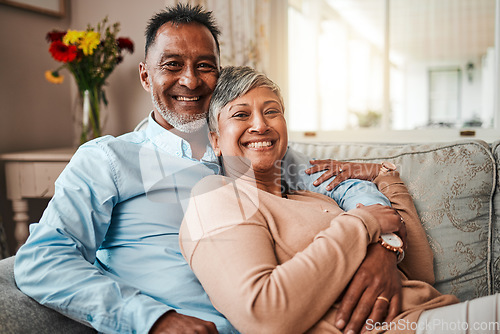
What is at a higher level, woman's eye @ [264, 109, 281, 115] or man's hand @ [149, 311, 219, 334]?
woman's eye @ [264, 109, 281, 115]

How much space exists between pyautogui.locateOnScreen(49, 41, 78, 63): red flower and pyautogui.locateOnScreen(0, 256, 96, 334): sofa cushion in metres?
1.48

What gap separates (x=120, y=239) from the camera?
1155 millimetres

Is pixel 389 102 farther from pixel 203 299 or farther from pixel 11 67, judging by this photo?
pixel 11 67

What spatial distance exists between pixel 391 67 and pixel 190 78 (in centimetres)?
164

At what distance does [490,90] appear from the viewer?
2332 mm

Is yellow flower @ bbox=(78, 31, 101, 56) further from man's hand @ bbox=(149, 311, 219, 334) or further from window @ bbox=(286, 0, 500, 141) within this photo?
man's hand @ bbox=(149, 311, 219, 334)

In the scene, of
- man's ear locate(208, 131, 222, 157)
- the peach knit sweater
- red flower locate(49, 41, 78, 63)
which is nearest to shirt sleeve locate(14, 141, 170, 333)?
the peach knit sweater

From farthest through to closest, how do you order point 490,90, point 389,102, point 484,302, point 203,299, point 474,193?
point 389,102 < point 490,90 < point 474,193 < point 203,299 < point 484,302

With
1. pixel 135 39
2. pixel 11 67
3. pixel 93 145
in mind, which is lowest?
pixel 93 145

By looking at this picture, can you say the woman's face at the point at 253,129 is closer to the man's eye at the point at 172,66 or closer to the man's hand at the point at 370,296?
the man's eye at the point at 172,66

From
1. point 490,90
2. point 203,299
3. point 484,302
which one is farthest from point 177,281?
point 490,90

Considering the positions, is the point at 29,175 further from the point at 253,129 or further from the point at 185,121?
the point at 253,129

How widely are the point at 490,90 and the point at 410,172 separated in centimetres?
133

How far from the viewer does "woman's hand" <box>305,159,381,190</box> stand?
1291mm
